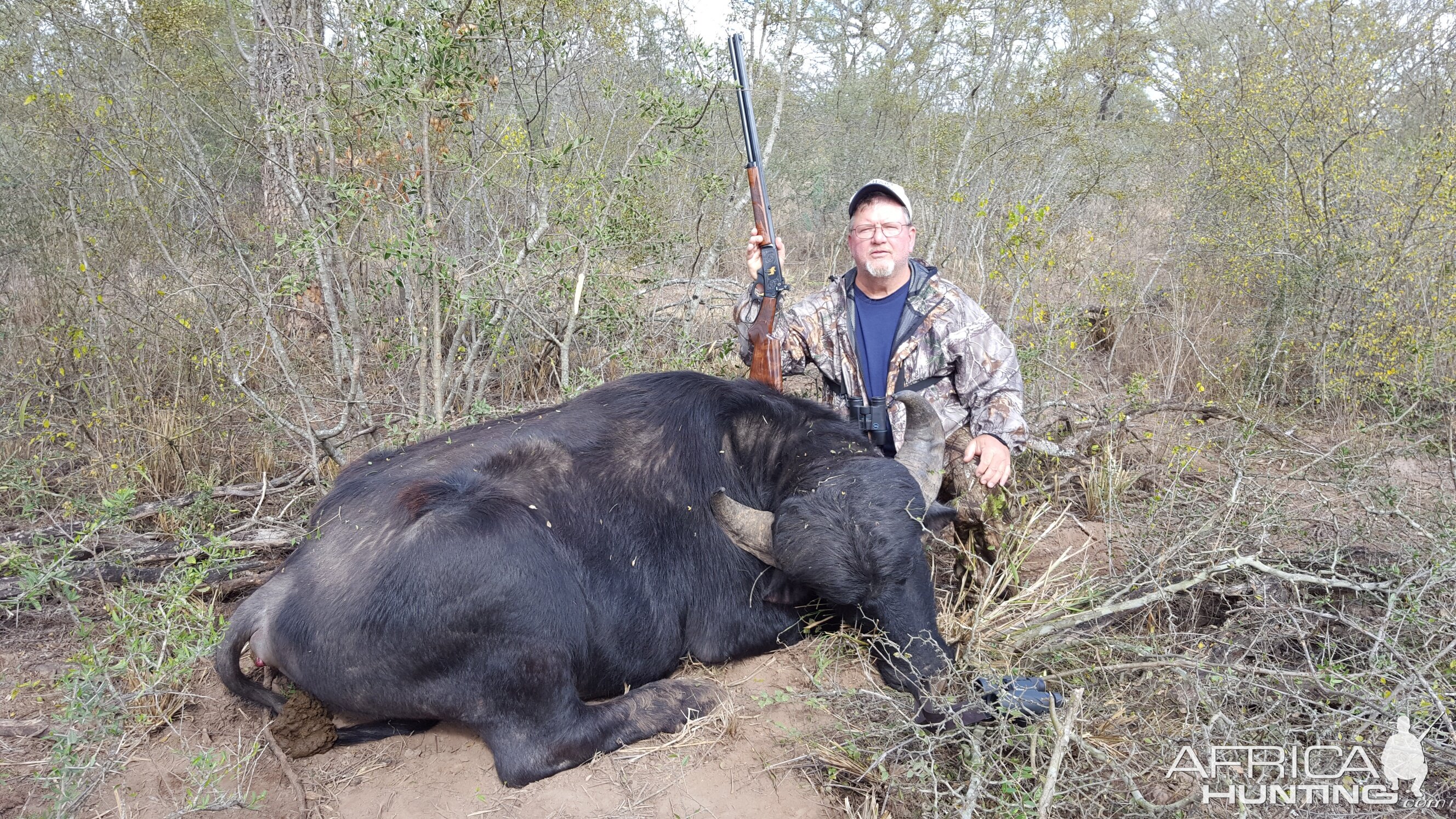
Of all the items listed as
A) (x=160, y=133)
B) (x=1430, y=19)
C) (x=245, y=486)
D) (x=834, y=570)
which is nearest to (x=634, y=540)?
(x=834, y=570)

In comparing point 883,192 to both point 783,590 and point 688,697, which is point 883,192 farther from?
point 688,697

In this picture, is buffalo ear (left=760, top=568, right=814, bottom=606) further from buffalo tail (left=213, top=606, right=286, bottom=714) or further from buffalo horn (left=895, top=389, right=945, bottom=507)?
buffalo tail (left=213, top=606, right=286, bottom=714)

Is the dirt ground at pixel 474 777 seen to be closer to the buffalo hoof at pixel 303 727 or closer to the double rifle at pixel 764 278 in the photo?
the buffalo hoof at pixel 303 727

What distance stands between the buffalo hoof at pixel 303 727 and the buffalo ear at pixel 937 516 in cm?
258

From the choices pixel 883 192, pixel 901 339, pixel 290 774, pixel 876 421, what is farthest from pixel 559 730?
pixel 883 192

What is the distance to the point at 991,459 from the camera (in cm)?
398

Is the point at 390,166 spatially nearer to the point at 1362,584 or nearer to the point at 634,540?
the point at 634,540

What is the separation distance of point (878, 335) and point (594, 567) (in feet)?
7.50

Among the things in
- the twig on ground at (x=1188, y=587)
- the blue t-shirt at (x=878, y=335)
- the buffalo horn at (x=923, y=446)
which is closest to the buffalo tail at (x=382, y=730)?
the buffalo horn at (x=923, y=446)

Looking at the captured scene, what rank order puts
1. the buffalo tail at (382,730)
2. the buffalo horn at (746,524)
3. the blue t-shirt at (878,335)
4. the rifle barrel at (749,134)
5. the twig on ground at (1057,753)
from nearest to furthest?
the twig on ground at (1057,753) < the buffalo tail at (382,730) < the buffalo horn at (746,524) < the blue t-shirt at (878,335) < the rifle barrel at (749,134)

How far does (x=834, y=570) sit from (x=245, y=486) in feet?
11.9

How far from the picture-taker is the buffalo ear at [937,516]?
341 cm

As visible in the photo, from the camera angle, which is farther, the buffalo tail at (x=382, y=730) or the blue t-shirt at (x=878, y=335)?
the blue t-shirt at (x=878, y=335)

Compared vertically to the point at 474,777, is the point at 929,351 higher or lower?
higher
